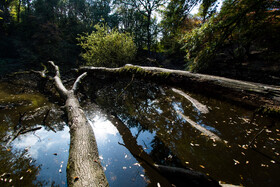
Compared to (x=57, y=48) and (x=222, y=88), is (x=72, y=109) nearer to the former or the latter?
(x=222, y=88)

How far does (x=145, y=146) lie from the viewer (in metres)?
2.94

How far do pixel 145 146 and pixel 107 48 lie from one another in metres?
8.81

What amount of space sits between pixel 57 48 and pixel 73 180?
60.8ft

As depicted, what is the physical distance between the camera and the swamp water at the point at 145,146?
7.14 ft

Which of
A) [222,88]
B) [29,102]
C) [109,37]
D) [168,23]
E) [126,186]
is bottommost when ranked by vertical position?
[126,186]

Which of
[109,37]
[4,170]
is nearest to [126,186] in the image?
[4,170]

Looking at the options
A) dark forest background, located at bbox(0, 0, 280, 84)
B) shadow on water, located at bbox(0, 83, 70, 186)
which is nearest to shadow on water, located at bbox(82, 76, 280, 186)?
shadow on water, located at bbox(0, 83, 70, 186)

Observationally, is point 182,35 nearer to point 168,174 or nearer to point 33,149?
point 168,174

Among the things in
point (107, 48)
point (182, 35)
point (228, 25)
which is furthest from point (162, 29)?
point (228, 25)

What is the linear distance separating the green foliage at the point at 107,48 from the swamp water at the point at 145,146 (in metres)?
6.27

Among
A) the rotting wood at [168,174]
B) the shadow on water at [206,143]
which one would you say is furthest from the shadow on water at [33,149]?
the rotting wood at [168,174]

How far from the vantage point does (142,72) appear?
10.1 feet

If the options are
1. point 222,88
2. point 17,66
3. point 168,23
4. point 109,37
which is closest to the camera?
point 222,88

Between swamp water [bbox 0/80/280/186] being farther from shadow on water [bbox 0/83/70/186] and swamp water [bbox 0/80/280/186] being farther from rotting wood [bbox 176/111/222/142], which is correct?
rotting wood [bbox 176/111/222/142]
